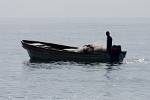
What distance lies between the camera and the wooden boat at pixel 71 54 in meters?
44.5

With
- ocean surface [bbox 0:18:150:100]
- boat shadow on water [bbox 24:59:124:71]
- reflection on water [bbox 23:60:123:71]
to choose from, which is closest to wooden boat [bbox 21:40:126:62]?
boat shadow on water [bbox 24:59:124:71]

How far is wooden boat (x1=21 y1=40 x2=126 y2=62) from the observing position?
4447 cm

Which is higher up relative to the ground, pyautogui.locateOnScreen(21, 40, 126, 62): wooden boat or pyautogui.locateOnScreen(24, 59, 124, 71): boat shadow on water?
pyautogui.locateOnScreen(21, 40, 126, 62): wooden boat

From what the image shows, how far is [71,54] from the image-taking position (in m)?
45.1

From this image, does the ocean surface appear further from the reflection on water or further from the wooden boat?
the wooden boat

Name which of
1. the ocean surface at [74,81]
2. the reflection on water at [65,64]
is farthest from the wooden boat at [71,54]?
the ocean surface at [74,81]

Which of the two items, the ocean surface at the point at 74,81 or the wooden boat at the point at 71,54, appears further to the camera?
the wooden boat at the point at 71,54

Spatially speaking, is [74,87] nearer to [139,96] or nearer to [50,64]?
[139,96]

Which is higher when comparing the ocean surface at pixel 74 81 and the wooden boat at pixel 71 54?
the wooden boat at pixel 71 54

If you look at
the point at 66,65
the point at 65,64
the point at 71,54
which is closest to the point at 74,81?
the point at 66,65

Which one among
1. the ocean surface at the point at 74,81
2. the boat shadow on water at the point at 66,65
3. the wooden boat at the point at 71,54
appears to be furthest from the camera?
the wooden boat at the point at 71,54

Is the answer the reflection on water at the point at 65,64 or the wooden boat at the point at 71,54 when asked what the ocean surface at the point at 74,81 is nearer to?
the reflection on water at the point at 65,64

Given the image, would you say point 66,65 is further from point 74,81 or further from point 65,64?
point 74,81

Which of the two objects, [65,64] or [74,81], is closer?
[74,81]
